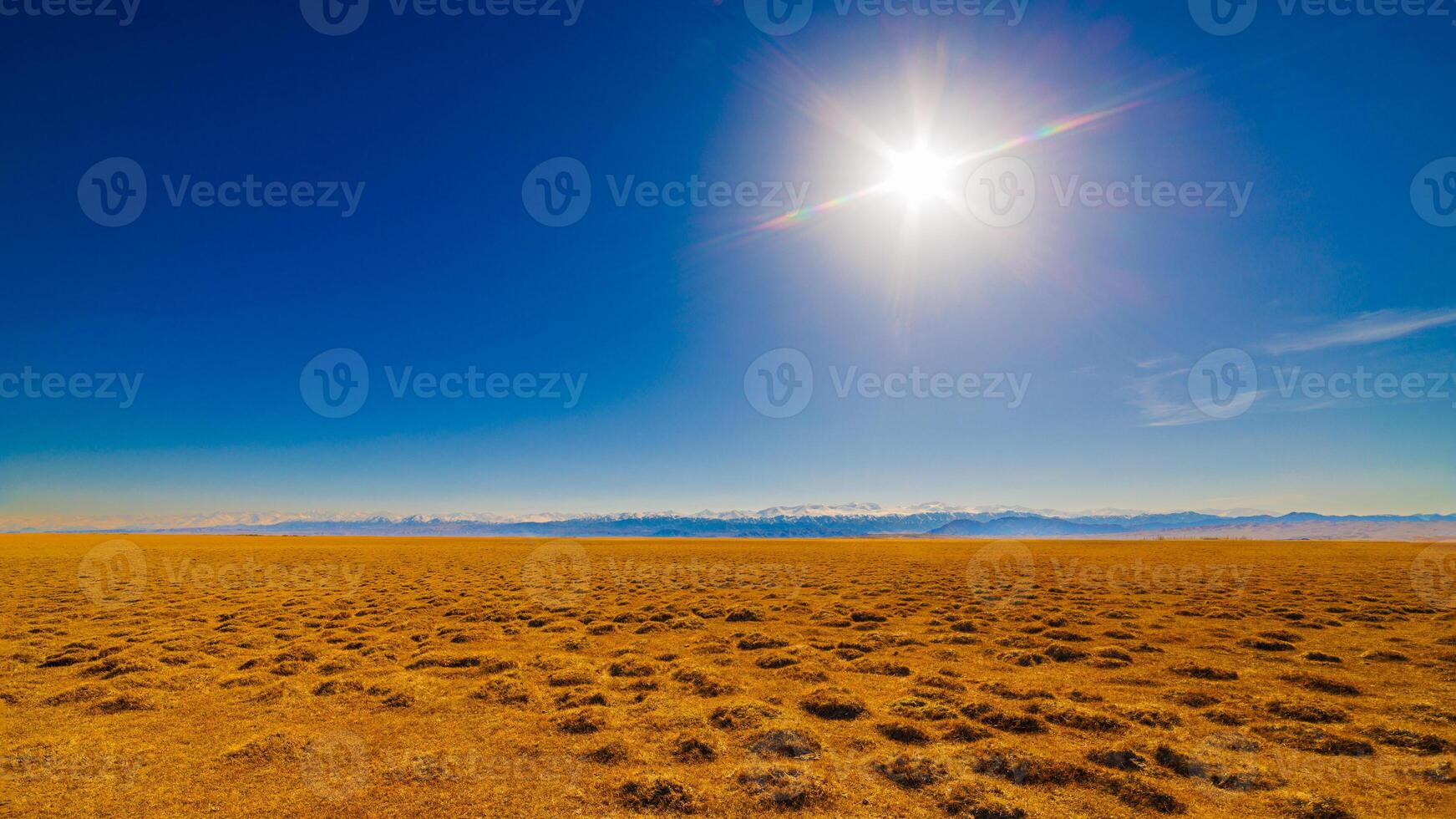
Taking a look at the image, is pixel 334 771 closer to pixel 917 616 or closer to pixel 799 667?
pixel 799 667

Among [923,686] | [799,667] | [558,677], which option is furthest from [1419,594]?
[558,677]

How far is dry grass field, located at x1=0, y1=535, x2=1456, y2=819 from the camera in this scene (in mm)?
7020

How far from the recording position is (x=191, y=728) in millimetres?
9258

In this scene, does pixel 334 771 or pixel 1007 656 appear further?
pixel 1007 656

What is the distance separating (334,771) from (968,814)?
8889 millimetres

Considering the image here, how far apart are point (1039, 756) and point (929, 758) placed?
63.3 inches


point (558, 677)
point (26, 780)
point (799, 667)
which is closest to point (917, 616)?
point (799, 667)

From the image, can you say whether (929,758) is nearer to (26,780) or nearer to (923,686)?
(923,686)

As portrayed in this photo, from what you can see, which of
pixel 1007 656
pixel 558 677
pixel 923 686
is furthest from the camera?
pixel 1007 656

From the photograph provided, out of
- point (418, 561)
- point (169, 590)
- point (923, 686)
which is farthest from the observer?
point (418, 561)

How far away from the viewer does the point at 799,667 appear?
12758 millimetres

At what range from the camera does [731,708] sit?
9.80m

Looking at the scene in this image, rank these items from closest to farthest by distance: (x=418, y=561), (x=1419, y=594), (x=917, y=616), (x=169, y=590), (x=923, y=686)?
(x=923, y=686) → (x=917, y=616) → (x=1419, y=594) → (x=169, y=590) → (x=418, y=561)

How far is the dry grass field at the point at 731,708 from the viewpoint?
276 inches
